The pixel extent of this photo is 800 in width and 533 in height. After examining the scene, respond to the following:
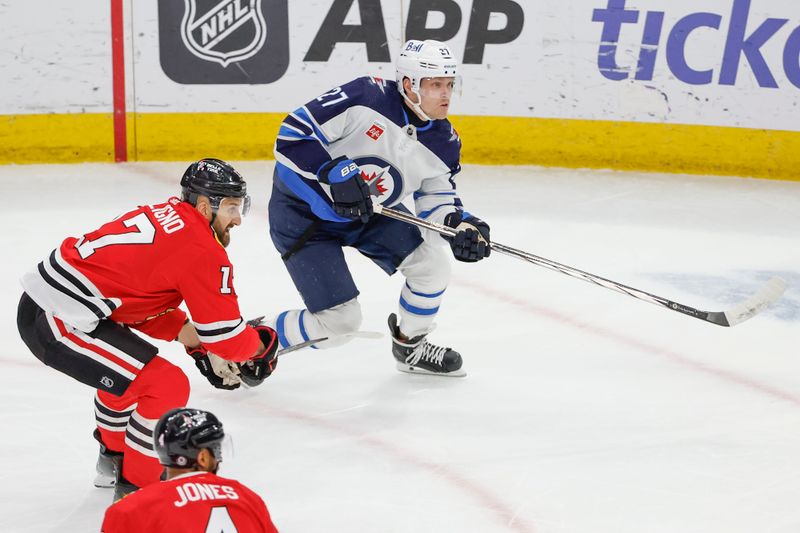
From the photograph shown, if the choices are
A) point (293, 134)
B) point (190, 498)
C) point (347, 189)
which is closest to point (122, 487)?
point (190, 498)

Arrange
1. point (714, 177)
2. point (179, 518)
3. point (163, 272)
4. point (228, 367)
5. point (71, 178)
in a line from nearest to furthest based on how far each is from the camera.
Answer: point (179, 518) < point (163, 272) < point (228, 367) < point (71, 178) < point (714, 177)

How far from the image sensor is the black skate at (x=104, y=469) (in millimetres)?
2643

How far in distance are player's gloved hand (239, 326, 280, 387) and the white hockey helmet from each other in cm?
86

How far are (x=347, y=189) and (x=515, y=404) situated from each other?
0.81 meters

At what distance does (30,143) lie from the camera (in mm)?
5598

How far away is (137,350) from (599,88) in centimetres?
385

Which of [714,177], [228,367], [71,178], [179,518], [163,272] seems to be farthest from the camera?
[714,177]

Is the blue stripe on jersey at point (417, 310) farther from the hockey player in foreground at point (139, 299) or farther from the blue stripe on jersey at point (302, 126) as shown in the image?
the hockey player in foreground at point (139, 299)

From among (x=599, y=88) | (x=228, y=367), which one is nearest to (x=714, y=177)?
(x=599, y=88)

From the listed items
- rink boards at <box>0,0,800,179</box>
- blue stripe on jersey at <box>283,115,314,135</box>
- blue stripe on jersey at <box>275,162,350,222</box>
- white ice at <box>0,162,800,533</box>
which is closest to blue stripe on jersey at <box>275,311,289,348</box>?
white ice at <box>0,162,800,533</box>

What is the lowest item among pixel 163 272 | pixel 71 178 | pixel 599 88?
pixel 71 178

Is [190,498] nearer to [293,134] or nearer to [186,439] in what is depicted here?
[186,439]

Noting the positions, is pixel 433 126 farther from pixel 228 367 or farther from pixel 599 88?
pixel 599 88

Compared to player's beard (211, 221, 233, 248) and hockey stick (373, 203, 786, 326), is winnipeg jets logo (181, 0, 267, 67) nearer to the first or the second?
hockey stick (373, 203, 786, 326)
